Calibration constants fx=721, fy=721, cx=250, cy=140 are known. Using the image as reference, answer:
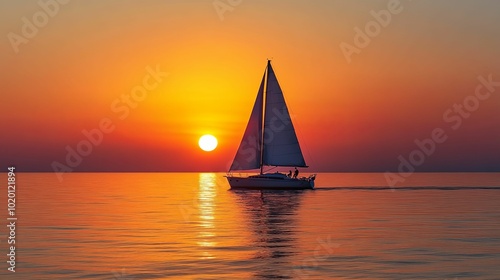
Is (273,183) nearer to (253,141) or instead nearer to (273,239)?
(253,141)

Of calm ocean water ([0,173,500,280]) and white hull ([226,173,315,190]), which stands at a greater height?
white hull ([226,173,315,190])

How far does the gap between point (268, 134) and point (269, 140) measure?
0.97 meters

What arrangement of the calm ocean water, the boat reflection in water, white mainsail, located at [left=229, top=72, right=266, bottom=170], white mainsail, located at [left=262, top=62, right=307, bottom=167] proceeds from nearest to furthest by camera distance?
the calm ocean water → the boat reflection in water → white mainsail, located at [left=262, top=62, right=307, bottom=167] → white mainsail, located at [left=229, top=72, right=266, bottom=170]

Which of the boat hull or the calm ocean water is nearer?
the calm ocean water

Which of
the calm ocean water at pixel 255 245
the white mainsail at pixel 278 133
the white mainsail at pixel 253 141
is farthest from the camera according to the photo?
the white mainsail at pixel 253 141

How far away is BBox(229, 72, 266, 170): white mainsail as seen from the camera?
357ft

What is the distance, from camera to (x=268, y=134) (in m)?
109

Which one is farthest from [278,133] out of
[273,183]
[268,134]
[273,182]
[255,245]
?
[255,245]

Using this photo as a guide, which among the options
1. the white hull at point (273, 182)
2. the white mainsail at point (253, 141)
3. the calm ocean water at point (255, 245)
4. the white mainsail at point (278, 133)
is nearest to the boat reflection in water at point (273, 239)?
the calm ocean water at point (255, 245)

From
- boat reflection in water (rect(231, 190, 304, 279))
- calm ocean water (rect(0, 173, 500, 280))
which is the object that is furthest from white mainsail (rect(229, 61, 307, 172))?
calm ocean water (rect(0, 173, 500, 280))

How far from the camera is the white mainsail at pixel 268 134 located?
108 meters

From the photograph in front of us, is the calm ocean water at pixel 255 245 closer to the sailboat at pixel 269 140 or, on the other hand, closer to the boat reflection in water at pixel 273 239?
the boat reflection in water at pixel 273 239

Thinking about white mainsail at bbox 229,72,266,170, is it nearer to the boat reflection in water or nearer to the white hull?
the white hull

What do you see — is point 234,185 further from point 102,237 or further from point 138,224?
point 102,237
